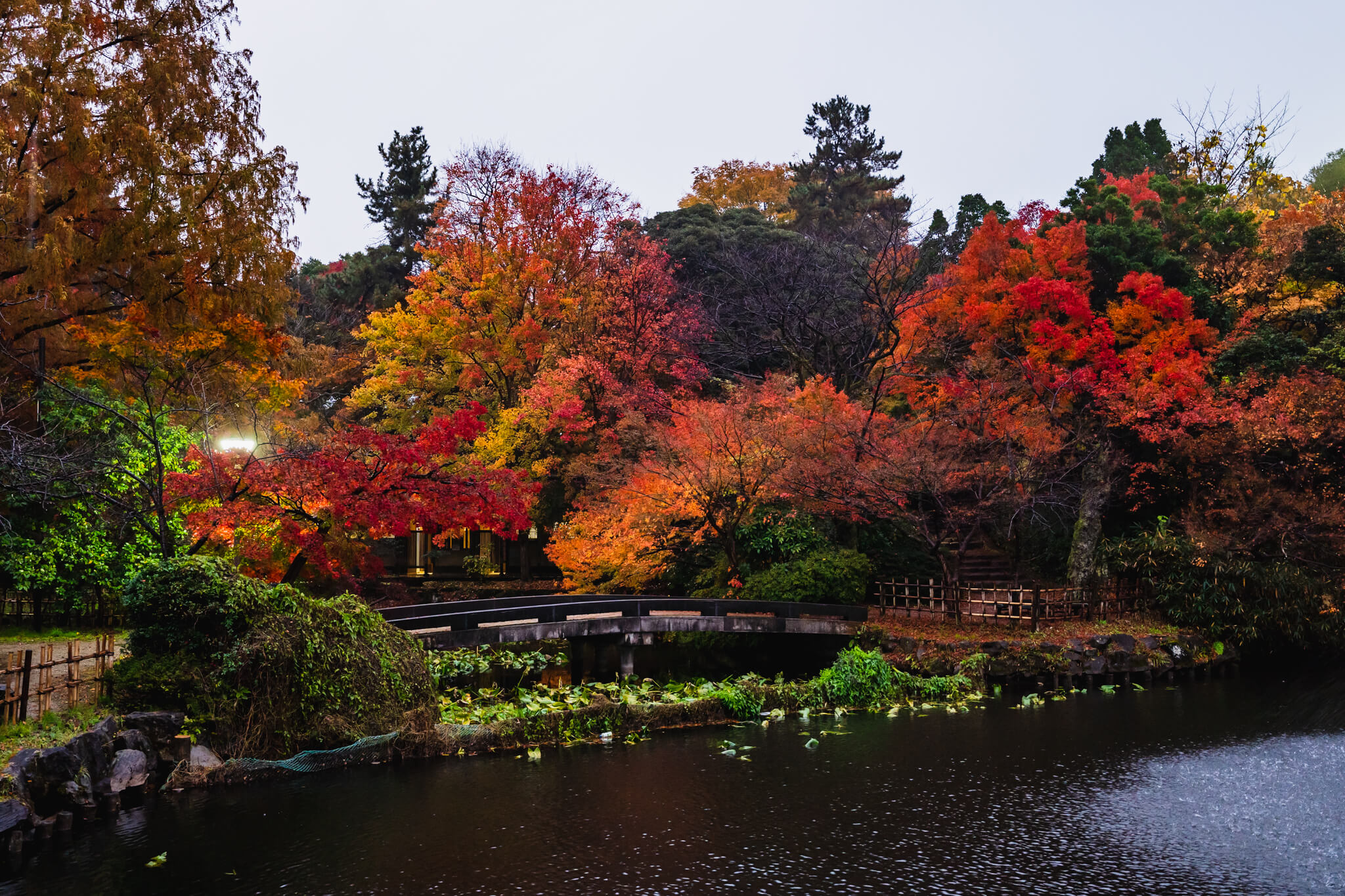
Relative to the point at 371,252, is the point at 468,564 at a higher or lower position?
lower

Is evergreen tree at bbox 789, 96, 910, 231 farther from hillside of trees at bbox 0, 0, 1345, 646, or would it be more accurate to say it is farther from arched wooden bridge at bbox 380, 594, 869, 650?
arched wooden bridge at bbox 380, 594, 869, 650

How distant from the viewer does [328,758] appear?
13.2m

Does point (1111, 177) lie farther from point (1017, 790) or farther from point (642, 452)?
point (1017, 790)

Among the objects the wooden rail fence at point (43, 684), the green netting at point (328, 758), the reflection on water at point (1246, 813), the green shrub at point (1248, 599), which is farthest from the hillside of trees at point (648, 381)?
the reflection on water at point (1246, 813)

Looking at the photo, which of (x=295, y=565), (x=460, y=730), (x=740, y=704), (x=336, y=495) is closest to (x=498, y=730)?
(x=460, y=730)

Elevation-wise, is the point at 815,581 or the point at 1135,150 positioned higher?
the point at 1135,150

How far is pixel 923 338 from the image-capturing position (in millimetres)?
27734

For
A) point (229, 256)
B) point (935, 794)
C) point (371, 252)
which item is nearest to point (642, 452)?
point (229, 256)

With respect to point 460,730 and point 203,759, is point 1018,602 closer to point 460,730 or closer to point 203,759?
point 460,730

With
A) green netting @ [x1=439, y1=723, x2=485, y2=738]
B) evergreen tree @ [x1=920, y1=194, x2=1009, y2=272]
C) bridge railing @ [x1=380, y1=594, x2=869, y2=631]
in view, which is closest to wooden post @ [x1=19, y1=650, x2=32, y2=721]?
green netting @ [x1=439, y1=723, x2=485, y2=738]

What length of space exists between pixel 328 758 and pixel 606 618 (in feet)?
23.2

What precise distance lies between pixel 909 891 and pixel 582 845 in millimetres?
3452

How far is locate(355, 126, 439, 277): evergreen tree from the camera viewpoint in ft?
143

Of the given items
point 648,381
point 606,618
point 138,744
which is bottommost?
point 138,744
